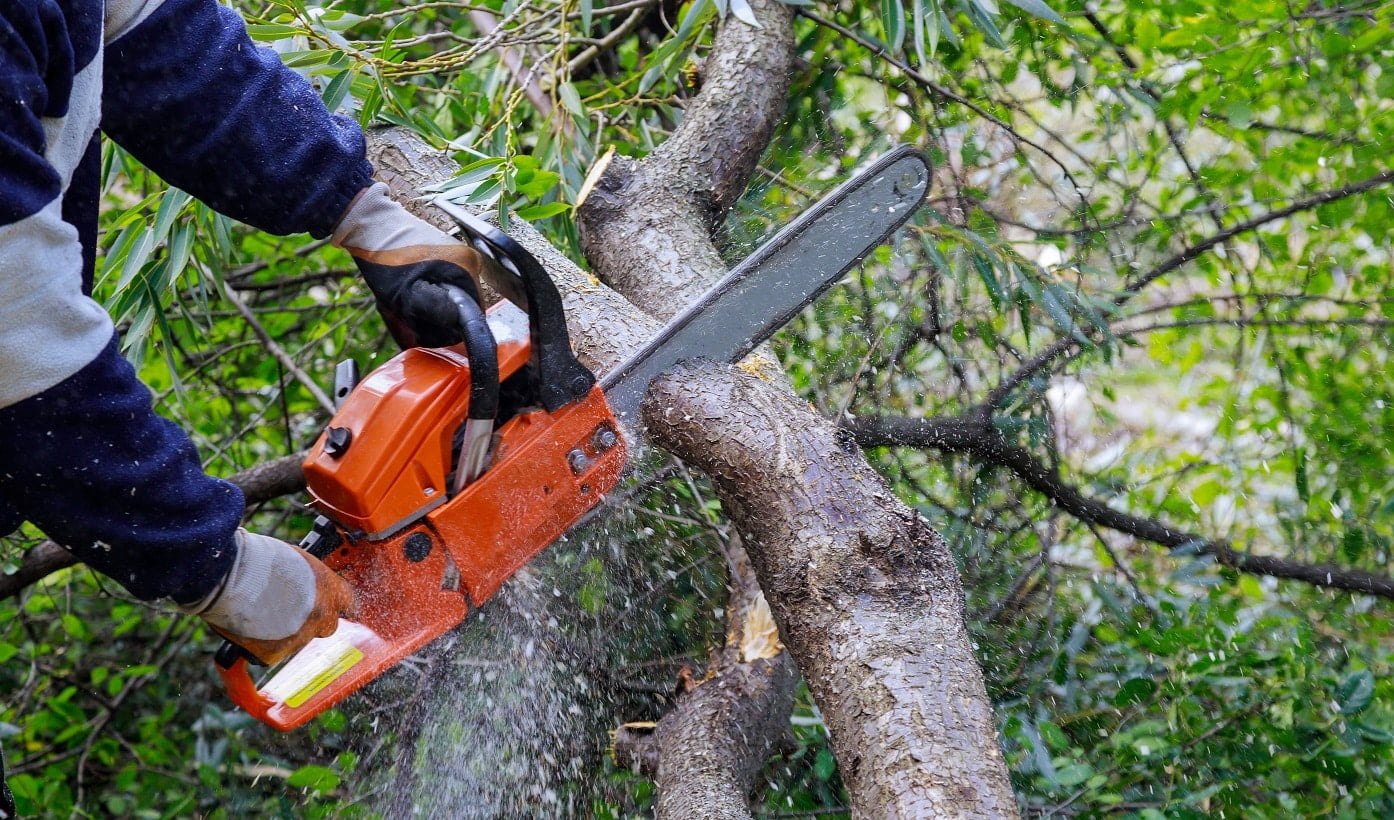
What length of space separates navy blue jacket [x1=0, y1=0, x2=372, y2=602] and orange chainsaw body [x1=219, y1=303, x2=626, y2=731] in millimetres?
247

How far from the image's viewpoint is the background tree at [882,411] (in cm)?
226

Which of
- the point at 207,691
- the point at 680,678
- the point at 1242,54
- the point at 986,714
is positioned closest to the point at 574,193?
the point at 680,678

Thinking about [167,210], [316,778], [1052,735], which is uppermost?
[167,210]

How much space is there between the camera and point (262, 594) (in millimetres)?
1623

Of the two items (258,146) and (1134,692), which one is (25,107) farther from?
(1134,692)

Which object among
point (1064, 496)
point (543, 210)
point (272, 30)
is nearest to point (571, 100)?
point (543, 210)

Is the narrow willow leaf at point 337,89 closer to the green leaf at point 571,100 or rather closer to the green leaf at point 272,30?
the green leaf at point 272,30

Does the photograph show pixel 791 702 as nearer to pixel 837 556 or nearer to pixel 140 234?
pixel 837 556

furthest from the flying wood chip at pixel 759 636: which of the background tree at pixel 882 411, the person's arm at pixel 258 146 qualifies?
the person's arm at pixel 258 146

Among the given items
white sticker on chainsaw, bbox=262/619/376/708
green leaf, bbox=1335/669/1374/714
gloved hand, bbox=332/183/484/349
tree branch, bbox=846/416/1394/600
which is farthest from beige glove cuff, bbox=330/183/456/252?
green leaf, bbox=1335/669/1374/714

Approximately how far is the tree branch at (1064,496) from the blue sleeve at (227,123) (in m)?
1.33

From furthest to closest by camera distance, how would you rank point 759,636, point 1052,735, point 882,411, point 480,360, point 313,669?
point 882,411
point 759,636
point 1052,735
point 313,669
point 480,360

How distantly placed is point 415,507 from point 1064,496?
176 cm

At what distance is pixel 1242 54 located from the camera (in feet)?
9.07
